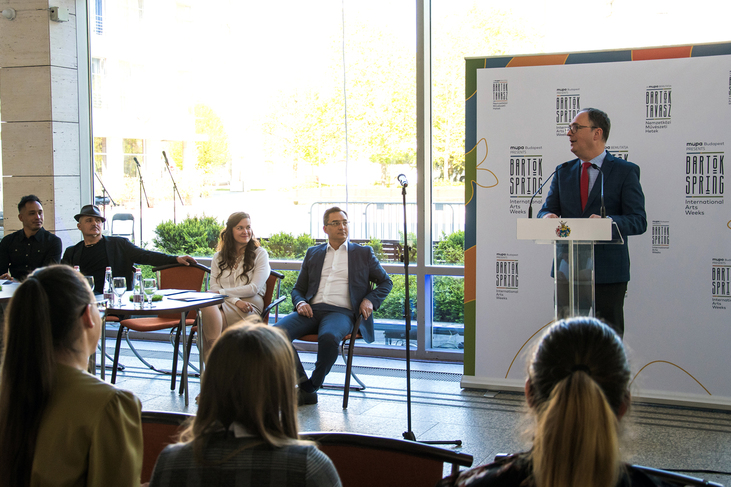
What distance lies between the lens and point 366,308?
4387 millimetres

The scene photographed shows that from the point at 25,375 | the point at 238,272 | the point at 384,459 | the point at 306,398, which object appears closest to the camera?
the point at 25,375

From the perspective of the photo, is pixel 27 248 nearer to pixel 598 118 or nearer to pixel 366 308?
pixel 366 308

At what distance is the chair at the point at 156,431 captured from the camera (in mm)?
1720

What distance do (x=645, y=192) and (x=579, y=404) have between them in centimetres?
341

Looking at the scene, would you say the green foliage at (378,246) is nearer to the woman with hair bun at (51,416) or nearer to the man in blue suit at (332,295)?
the man in blue suit at (332,295)

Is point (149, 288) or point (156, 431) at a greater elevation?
point (149, 288)

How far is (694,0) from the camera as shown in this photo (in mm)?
4605

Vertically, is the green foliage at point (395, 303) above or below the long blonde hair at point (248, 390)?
below

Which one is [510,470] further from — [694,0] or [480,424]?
[694,0]

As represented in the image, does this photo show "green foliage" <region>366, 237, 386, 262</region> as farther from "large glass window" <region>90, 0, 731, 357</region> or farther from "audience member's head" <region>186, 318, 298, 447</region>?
"audience member's head" <region>186, 318, 298, 447</region>

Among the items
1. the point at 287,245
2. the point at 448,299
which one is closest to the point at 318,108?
the point at 287,245

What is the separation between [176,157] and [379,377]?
10.1 feet

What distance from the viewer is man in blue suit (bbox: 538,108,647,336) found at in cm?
347

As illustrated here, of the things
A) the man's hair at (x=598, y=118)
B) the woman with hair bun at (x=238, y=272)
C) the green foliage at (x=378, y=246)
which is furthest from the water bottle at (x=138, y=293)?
the man's hair at (x=598, y=118)
